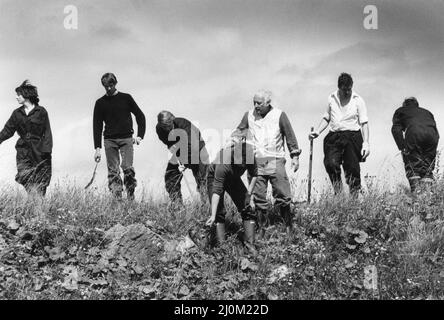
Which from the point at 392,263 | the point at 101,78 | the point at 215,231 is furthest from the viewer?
the point at 101,78

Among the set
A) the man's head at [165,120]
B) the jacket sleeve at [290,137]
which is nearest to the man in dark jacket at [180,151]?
the man's head at [165,120]

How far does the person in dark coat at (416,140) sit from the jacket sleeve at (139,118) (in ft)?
14.2

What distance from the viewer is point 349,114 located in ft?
38.1

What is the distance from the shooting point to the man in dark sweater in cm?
1210

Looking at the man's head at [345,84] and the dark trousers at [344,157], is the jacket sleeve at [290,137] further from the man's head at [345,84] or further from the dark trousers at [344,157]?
the man's head at [345,84]

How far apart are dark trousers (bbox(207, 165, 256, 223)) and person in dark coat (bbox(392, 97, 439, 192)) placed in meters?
3.49

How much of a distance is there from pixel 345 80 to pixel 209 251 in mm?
3506

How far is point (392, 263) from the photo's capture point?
10094 millimetres

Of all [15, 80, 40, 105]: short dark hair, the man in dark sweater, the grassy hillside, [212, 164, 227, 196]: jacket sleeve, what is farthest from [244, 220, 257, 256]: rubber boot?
[15, 80, 40, 105]: short dark hair

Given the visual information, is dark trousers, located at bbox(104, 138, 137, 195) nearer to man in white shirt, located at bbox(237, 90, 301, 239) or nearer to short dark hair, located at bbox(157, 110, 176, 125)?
short dark hair, located at bbox(157, 110, 176, 125)

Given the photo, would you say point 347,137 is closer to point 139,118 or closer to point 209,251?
point 209,251
